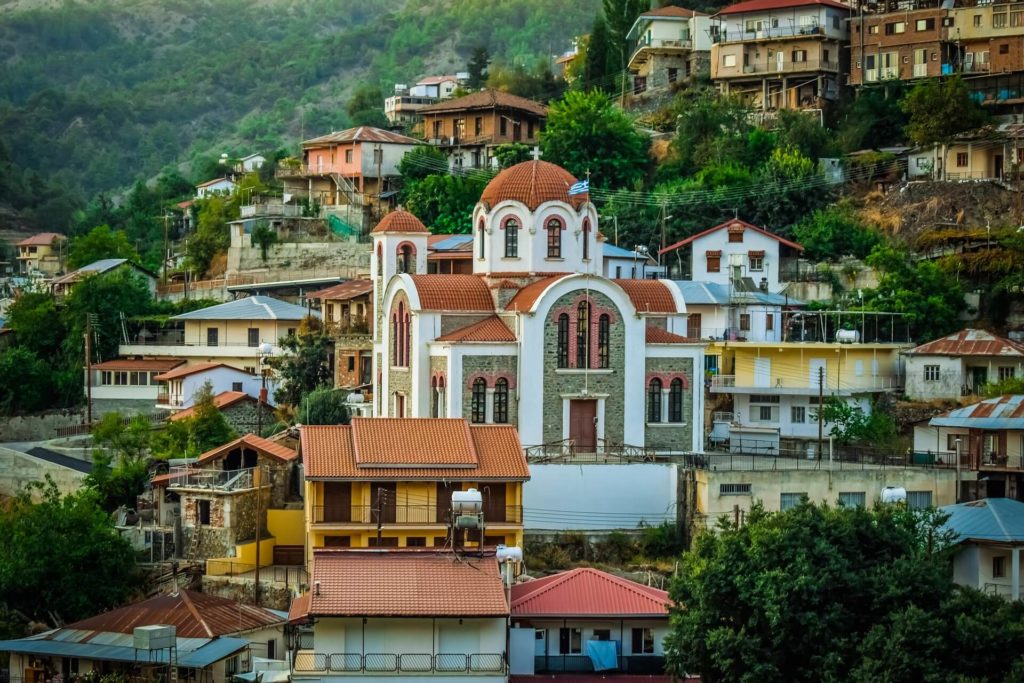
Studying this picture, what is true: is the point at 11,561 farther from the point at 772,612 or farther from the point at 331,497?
the point at 772,612

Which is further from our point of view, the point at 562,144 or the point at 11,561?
the point at 562,144

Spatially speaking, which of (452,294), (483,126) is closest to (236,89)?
(483,126)

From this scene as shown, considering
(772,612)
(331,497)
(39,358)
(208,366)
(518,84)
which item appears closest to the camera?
(772,612)

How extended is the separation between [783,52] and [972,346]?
88.1ft

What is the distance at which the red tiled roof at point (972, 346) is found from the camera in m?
66.5

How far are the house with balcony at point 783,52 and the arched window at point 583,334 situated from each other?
32.1 meters

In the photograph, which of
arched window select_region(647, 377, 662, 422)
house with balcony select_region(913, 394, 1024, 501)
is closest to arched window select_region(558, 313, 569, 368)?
arched window select_region(647, 377, 662, 422)

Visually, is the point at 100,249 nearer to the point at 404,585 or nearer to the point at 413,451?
the point at 413,451

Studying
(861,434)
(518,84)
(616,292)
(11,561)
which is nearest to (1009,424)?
(861,434)

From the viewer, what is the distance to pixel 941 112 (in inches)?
3201

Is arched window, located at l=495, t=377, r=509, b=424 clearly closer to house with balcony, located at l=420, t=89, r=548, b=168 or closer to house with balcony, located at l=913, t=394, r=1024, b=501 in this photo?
house with balcony, located at l=913, t=394, r=1024, b=501

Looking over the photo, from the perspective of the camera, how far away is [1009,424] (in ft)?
193

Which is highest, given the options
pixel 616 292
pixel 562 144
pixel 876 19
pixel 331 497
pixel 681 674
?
pixel 876 19

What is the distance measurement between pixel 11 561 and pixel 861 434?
88.3 ft
